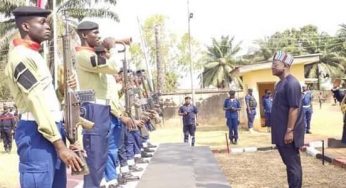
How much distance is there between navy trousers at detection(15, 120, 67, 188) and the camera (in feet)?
9.11

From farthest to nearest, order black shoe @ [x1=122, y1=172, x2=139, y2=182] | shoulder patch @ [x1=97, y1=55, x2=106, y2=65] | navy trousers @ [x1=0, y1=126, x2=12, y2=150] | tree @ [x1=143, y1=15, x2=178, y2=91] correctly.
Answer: tree @ [x1=143, y1=15, x2=178, y2=91] < navy trousers @ [x1=0, y1=126, x2=12, y2=150] < black shoe @ [x1=122, y1=172, x2=139, y2=182] < shoulder patch @ [x1=97, y1=55, x2=106, y2=65]

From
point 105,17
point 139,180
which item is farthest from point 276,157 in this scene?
point 105,17

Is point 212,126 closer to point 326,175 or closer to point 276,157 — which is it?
point 276,157

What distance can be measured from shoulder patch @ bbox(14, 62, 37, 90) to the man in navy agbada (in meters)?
3.09

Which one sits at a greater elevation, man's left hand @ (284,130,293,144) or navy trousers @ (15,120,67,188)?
navy trousers @ (15,120,67,188)

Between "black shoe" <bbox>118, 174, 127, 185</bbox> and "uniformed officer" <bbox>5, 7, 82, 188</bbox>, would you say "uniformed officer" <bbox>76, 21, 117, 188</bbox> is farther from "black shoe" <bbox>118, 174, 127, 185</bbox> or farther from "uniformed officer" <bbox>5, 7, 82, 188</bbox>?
"black shoe" <bbox>118, 174, 127, 185</bbox>

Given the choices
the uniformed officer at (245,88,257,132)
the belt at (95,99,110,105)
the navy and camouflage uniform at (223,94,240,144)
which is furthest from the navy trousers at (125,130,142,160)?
the uniformed officer at (245,88,257,132)

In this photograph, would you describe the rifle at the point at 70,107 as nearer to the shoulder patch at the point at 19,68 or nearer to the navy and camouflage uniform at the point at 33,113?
the navy and camouflage uniform at the point at 33,113

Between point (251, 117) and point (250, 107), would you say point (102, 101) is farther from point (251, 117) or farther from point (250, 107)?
point (251, 117)

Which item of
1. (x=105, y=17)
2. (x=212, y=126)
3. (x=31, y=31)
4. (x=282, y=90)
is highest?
(x=105, y=17)

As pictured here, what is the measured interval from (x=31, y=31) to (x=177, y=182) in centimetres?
345

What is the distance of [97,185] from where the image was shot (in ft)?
13.8

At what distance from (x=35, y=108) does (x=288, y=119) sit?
10.2 ft

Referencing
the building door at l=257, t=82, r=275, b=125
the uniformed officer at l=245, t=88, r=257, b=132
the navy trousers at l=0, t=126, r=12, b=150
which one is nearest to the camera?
the navy trousers at l=0, t=126, r=12, b=150
